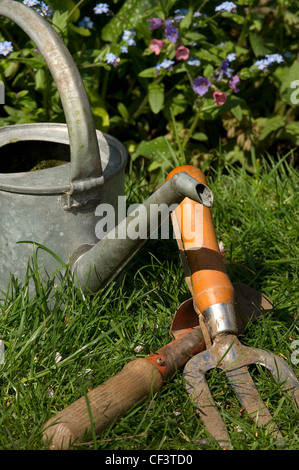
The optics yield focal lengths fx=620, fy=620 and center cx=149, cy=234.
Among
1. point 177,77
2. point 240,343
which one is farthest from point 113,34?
point 240,343

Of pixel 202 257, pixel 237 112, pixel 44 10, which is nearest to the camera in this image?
pixel 202 257

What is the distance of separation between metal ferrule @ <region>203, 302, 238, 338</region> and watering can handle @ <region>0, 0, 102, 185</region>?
48 cm

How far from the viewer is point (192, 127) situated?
8.00 ft

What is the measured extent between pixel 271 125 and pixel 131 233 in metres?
1.22

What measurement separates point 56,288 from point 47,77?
0.90 m

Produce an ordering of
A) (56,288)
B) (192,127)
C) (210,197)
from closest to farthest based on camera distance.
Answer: (210,197) → (56,288) → (192,127)

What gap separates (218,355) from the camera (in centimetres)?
151

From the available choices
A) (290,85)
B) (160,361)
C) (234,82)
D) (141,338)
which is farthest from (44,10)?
(160,361)

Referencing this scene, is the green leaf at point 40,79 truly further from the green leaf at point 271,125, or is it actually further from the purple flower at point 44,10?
the green leaf at point 271,125

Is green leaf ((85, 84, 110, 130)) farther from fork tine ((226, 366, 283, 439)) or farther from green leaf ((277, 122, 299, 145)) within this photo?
fork tine ((226, 366, 283, 439))

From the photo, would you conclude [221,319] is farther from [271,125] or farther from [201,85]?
[271,125]

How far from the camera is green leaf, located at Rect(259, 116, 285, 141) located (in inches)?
97.3

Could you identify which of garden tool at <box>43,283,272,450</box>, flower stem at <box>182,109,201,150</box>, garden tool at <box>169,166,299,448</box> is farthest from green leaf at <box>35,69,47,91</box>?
garden tool at <box>43,283,272,450</box>
